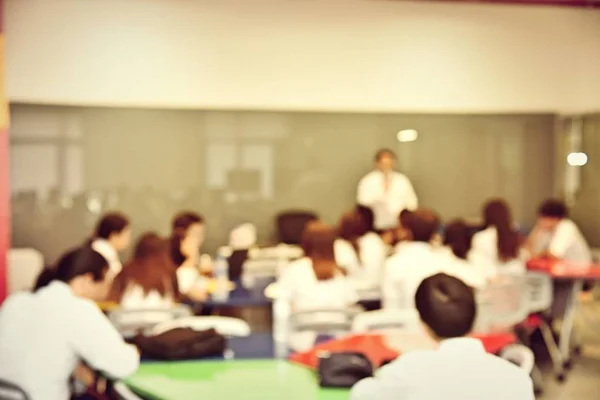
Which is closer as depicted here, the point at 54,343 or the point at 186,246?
the point at 54,343

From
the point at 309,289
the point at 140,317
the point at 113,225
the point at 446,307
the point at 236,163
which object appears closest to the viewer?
the point at 446,307

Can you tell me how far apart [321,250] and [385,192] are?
3950mm

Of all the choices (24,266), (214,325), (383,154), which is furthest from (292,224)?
(214,325)

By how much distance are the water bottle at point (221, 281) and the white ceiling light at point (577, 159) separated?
509cm

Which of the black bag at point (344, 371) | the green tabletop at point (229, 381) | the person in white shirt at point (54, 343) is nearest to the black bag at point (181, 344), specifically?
the green tabletop at point (229, 381)

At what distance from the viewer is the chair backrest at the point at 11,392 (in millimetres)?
3117

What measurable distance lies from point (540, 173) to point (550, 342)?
11.8ft

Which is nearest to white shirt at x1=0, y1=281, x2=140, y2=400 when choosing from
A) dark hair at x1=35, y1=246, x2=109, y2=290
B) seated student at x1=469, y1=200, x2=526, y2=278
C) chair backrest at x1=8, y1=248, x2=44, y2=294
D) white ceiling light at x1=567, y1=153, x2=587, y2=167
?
dark hair at x1=35, y1=246, x2=109, y2=290

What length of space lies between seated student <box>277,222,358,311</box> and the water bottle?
36 centimetres

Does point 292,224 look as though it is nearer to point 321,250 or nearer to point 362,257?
point 362,257

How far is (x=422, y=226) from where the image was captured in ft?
16.9

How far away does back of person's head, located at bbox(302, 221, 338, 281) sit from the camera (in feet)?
15.8

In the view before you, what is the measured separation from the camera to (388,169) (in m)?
8.63

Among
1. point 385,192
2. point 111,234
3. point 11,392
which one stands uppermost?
point 385,192
